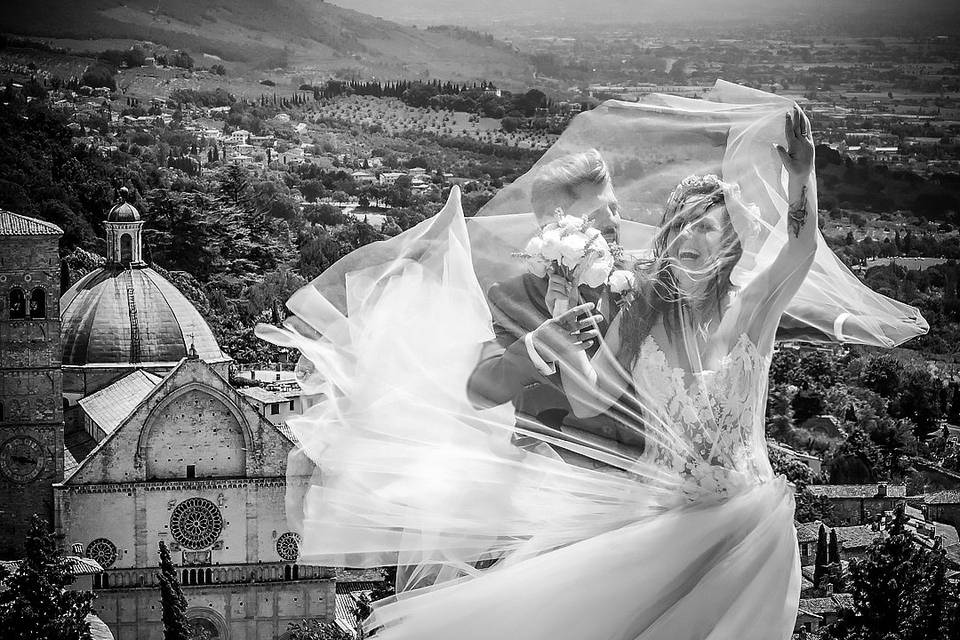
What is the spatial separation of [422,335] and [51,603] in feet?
73.9

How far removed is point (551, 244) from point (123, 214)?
34964 millimetres

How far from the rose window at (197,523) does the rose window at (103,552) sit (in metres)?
1.39

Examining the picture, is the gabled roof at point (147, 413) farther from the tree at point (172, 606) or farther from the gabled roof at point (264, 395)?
the gabled roof at point (264, 395)

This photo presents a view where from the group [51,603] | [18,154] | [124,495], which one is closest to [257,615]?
[124,495]

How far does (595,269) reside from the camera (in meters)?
5.46

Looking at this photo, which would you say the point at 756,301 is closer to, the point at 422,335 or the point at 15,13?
the point at 422,335

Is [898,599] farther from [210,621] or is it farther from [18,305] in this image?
[18,305]

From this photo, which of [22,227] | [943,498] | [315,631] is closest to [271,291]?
[943,498]

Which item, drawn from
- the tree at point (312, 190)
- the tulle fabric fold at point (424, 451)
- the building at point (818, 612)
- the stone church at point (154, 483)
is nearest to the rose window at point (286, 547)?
the stone church at point (154, 483)

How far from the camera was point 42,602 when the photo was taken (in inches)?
1057

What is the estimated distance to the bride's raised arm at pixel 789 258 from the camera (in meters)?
5.25

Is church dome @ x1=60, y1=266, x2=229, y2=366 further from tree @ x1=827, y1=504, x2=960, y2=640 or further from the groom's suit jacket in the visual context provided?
the groom's suit jacket

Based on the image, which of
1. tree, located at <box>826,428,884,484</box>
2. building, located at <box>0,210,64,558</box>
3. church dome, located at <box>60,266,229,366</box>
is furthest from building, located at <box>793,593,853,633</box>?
tree, located at <box>826,428,884,484</box>

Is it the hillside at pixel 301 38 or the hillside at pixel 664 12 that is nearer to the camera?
the hillside at pixel 301 38
